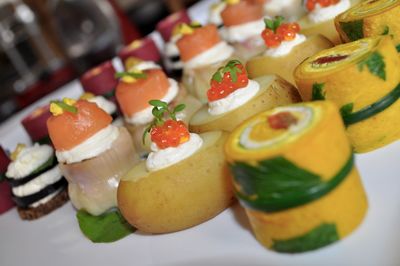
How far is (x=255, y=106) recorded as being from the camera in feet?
8.15

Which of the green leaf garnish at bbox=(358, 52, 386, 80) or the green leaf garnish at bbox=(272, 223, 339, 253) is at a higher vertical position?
the green leaf garnish at bbox=(358, 52, 386, 80)

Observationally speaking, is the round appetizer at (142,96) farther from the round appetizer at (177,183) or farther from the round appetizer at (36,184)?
the round appetizer at (177,183)

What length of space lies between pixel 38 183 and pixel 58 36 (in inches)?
182

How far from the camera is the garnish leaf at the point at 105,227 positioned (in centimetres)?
264

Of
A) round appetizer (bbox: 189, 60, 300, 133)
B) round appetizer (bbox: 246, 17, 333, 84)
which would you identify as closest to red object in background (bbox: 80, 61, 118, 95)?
round appetizer (bbox: 246, 17, 333, 84)

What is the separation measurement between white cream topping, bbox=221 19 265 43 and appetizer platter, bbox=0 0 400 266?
1 cm

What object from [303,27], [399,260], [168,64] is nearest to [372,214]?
[399,260]

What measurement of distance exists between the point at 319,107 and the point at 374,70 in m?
0.43

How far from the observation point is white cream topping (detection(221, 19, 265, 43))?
152 inches

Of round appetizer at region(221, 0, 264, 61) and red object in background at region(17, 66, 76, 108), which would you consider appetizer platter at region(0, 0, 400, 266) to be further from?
red object in background at region(17, 66, 76, 108)

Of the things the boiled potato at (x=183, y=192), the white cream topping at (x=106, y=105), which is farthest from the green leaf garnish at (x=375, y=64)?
the white cream topping at (x=106, y=105)

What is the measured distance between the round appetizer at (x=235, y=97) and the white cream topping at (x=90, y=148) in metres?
0.57

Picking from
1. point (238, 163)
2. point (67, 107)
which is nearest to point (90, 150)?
point (67, 107)

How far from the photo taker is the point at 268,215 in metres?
1.83
